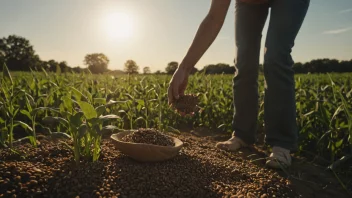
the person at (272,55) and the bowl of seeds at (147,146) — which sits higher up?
the person at (272,55)

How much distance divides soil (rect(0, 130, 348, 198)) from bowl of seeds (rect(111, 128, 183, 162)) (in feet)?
0.19

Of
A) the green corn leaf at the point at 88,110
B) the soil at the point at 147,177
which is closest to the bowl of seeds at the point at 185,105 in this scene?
the soil at the point at 147,177

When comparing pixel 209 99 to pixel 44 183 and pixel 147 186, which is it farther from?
pixel 44 183

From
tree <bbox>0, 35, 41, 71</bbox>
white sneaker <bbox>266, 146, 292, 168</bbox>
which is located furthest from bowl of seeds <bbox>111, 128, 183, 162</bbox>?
tree <bbox>0, 35, 41, 71</bbox>

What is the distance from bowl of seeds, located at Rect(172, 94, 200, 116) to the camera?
212 centimetres

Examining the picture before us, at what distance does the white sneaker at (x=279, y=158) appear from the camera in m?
2.25

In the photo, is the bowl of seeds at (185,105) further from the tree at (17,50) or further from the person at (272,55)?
the tree at (17,50)

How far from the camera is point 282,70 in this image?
2275mm

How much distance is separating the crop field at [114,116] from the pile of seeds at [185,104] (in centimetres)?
38

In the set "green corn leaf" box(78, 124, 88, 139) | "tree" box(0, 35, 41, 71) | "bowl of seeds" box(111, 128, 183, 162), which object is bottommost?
"bowl of seeds" box(111, 128, 183, 162)

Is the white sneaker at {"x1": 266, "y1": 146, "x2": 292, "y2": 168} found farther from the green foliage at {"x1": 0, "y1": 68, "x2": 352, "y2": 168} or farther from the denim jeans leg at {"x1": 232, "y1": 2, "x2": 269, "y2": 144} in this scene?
the denim jeans leg at {"x1": 232, "y1": 2, "x2": 269, "y2": 144}

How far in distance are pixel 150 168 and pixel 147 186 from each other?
22 cm

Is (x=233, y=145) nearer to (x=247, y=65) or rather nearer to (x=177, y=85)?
Answer: (x=247, y=65)

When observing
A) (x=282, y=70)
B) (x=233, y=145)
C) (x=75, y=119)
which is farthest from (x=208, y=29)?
(x=75, y=119)
